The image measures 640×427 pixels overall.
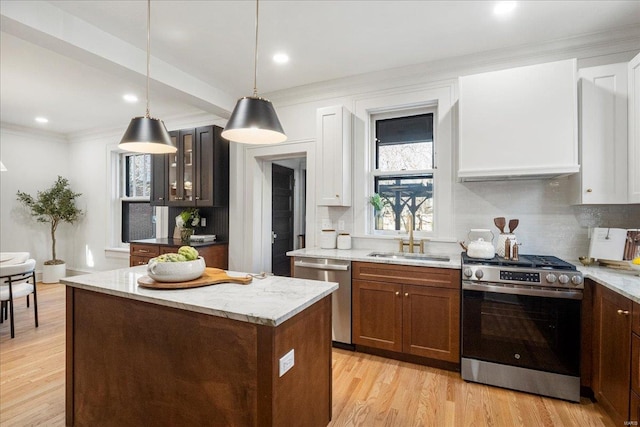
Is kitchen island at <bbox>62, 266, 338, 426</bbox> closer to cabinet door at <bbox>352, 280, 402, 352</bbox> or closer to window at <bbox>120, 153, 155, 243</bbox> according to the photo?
cabinet door at <bbox>352, 280, 402, 352</bbox>

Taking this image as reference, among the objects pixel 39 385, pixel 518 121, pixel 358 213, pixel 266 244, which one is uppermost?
pixel 518 121

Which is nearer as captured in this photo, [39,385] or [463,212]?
[39,385]

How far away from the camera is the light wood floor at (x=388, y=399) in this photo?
2.06 meters

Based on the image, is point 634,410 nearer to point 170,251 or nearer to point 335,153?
point 335,153

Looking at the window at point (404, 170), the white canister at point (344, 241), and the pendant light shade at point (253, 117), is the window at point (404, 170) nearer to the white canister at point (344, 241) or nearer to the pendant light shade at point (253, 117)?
the white canister at point (344, 241)

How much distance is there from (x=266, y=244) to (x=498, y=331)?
2962 millimetres

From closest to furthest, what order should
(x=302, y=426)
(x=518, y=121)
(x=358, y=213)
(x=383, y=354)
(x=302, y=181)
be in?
(x=302, y=426)
(x=518, y=121)
(x=383, y=354)
(x=358, y=213)
(x=302, y=181)

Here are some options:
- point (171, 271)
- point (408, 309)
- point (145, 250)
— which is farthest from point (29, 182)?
point (408, 309)

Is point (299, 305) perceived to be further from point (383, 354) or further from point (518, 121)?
point (518, 121)

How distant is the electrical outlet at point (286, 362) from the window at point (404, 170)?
7.18 ft

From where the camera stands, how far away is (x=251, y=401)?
4.61 feet

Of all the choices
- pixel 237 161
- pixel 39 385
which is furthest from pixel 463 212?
pixel 39 385

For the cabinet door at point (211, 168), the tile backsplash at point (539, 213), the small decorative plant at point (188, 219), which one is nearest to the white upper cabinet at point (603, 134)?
the tile backsplash at point (539, 213)

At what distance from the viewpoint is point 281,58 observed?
3.13 meters
